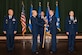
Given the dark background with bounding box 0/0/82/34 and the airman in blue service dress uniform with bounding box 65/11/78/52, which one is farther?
the dark background with bounding box 0/0/82/34

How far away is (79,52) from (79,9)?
532 centimetres

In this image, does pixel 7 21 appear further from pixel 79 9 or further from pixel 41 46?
pixel 79 9

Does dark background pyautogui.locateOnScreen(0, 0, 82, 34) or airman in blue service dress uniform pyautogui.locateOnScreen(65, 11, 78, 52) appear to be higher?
dark background pyautogui.locateOnScreen(0, 0, 82, 34)

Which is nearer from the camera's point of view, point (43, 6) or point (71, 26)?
point (71, 26)

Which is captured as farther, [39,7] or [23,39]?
[39,7]

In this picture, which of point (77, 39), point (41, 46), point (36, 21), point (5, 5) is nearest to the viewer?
point (36, 21)

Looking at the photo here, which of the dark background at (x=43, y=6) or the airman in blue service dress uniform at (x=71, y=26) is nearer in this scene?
the airman in blue service dress uniform at (x=71, y=26)

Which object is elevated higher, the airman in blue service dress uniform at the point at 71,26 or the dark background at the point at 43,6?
the dark background at the point at 43,6

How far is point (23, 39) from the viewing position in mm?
11789

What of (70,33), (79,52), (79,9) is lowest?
(79,52)

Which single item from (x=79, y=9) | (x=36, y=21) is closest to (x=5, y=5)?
(x=79, y=9)

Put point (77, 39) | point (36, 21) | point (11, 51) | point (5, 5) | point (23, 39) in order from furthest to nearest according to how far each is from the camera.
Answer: point (5, 5)
point (77, 39)
point (23, 39)
point (11, 51)
point (36, 21)

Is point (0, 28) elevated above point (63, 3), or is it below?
below

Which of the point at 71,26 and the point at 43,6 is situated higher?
the point at 43,6
